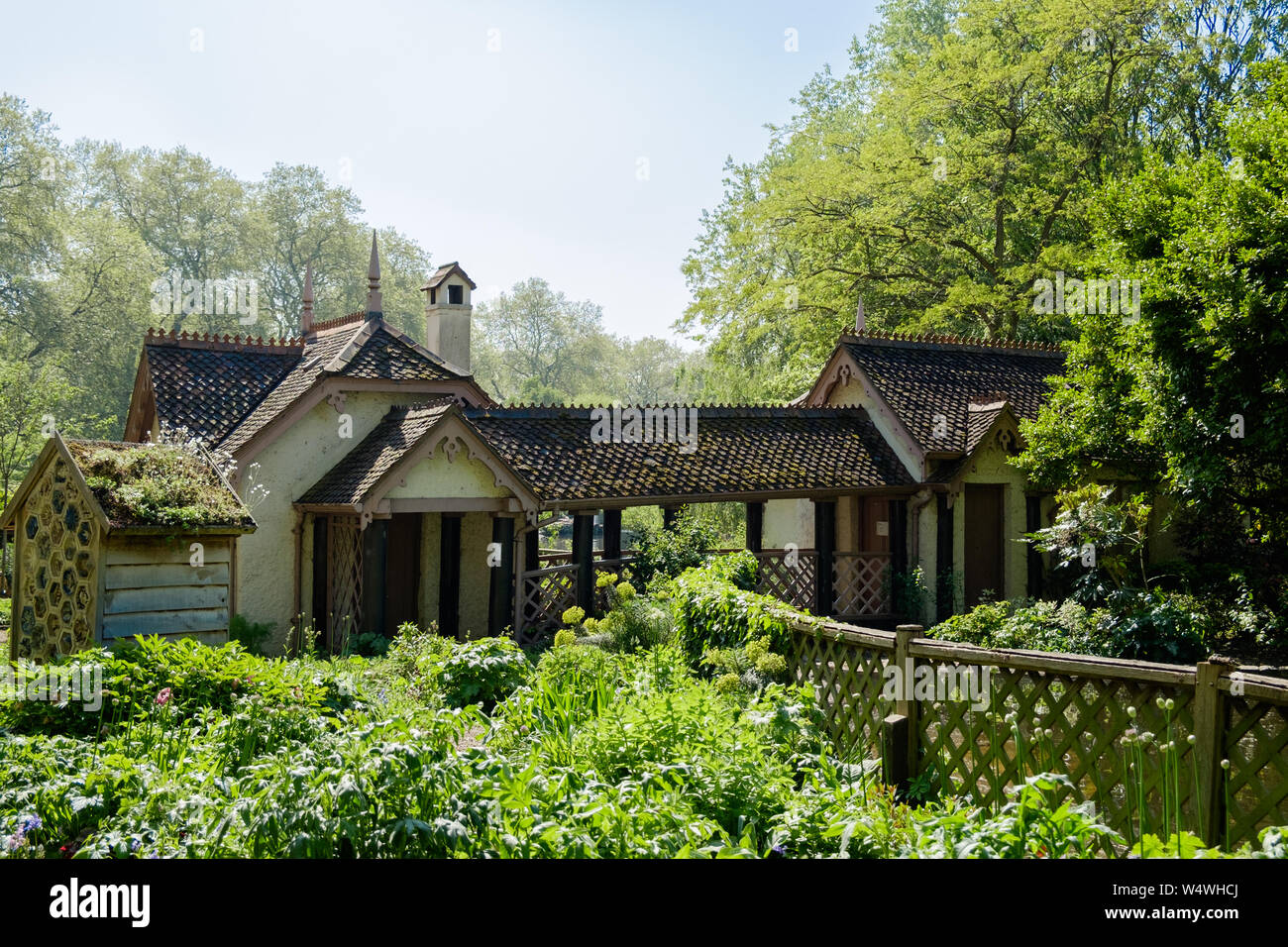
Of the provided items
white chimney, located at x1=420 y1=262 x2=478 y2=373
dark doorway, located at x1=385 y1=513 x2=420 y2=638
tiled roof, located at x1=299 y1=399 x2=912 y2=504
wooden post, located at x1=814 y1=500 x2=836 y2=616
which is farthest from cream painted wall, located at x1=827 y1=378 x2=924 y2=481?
dark doorway, located at x1=385 y1=513 x2=420 y2=638

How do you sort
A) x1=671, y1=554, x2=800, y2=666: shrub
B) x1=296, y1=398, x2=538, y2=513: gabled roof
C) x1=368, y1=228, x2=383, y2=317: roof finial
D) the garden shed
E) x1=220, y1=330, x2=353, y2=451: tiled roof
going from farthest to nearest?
x1=368, y1=228, x2=383, y2=317: roof finial
x1=220, y1=330, x2=353, y2=451: tiled roof
x1=296, y1=398, x2=538, y2=513: gabled roof
x1=671, y1=554, x2=800, y2=666: shrub
the garden shed

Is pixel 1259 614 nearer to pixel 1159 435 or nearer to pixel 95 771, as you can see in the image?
pixel 1159 435

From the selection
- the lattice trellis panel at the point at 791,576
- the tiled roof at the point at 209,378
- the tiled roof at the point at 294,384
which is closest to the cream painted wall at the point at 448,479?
the tiled roof at the point at 294,384

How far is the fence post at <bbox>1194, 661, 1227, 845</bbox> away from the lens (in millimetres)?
5773

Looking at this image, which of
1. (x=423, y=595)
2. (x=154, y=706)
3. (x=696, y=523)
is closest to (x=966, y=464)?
(x=696, y=523)

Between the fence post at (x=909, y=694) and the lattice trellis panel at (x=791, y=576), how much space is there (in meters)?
9.86

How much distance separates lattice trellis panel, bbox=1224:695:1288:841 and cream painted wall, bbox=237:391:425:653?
13.5 metres

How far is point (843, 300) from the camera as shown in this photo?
29.4 metres

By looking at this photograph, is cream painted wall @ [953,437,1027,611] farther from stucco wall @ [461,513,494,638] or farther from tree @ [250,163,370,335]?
tree @ [250,163,370,335]

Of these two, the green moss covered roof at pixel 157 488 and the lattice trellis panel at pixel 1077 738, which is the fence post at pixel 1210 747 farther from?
the green moss covered roof at pixel 157 488

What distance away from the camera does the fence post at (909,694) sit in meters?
7.61

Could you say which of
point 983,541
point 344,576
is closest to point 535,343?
point 983,541

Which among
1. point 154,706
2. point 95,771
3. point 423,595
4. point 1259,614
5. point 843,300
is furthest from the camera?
point 843,300

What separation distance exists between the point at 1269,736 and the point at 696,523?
1296 cm
